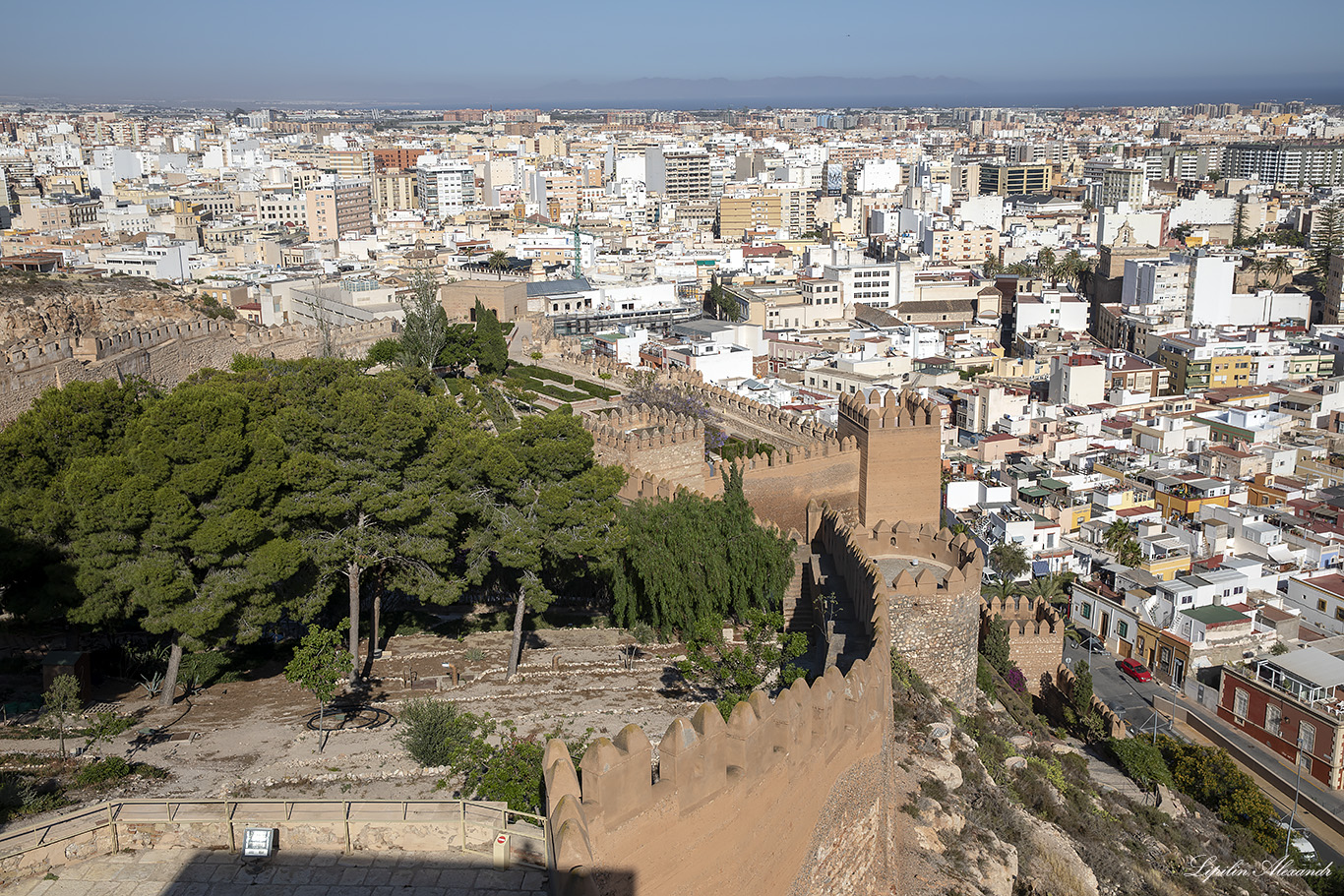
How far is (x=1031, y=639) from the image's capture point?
15125 mm

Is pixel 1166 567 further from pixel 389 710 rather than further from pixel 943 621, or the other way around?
pixel 389 710

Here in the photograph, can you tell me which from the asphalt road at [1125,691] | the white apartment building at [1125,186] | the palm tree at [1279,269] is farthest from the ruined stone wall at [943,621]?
the white apartment building at [1125,186]

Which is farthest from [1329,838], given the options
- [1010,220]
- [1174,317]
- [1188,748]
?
[1010,220]

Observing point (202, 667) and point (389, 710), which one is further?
point (202, 667)

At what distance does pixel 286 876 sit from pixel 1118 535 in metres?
22.5

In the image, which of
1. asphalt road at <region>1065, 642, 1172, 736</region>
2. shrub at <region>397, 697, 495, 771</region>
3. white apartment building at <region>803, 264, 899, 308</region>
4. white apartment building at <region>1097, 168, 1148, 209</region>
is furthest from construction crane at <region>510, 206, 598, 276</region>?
white apartment building at <region>1097, 168, 1148, 209</region>

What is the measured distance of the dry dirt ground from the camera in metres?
7.31

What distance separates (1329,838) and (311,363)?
14.0 meters

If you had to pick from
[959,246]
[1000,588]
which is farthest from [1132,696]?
[959,246]

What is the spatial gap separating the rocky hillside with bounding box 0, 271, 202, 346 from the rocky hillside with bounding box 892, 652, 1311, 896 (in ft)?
63.8

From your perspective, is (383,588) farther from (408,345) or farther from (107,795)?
(408,345)

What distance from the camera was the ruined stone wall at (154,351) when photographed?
14.5m

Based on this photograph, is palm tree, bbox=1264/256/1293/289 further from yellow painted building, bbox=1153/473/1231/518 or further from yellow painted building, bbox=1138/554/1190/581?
yellow painted building, bbox=1138/554/1190/581

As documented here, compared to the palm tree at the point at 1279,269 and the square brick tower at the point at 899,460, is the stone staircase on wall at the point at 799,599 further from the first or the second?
the palm tree at the point at 1279,269
